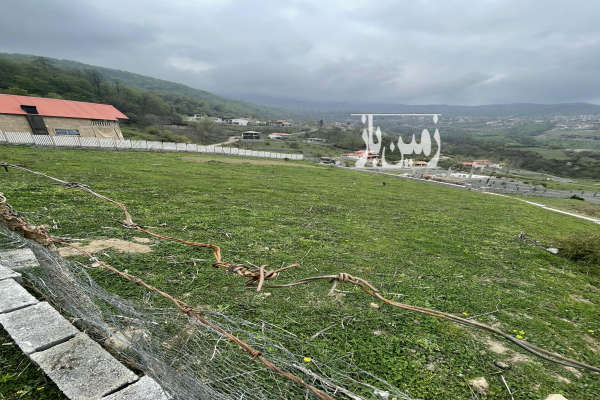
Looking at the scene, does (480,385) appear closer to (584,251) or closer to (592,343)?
(592,343)

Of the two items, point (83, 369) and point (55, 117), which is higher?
point (55, 117)

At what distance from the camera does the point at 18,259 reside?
3389 millimetres

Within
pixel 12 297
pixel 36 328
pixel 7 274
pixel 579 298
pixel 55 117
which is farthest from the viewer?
pixel 55 117

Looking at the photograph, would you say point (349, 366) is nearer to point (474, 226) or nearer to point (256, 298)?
point (256, 298)

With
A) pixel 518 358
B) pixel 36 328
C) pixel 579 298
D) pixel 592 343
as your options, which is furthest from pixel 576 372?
pixel 36 328

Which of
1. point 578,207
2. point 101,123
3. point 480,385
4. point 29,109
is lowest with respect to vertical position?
point 578,207

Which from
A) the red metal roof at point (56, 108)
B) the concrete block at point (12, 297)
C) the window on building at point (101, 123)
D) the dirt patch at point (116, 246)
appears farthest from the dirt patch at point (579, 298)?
the window on building at point (101, 123)

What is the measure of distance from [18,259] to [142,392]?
303 cm

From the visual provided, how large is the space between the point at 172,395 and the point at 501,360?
11.8ft

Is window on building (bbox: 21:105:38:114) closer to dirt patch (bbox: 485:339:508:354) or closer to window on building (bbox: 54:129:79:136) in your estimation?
window on building (bbox: 54:129:79:136)

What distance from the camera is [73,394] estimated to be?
5.94ft

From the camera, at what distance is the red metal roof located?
27969mm

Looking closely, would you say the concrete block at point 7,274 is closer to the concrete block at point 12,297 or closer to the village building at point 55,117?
the concrete block at point 12,297

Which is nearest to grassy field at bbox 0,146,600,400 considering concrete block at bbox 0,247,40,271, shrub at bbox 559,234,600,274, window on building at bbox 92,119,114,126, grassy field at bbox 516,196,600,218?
shrub at bbox 559,234,600,274
